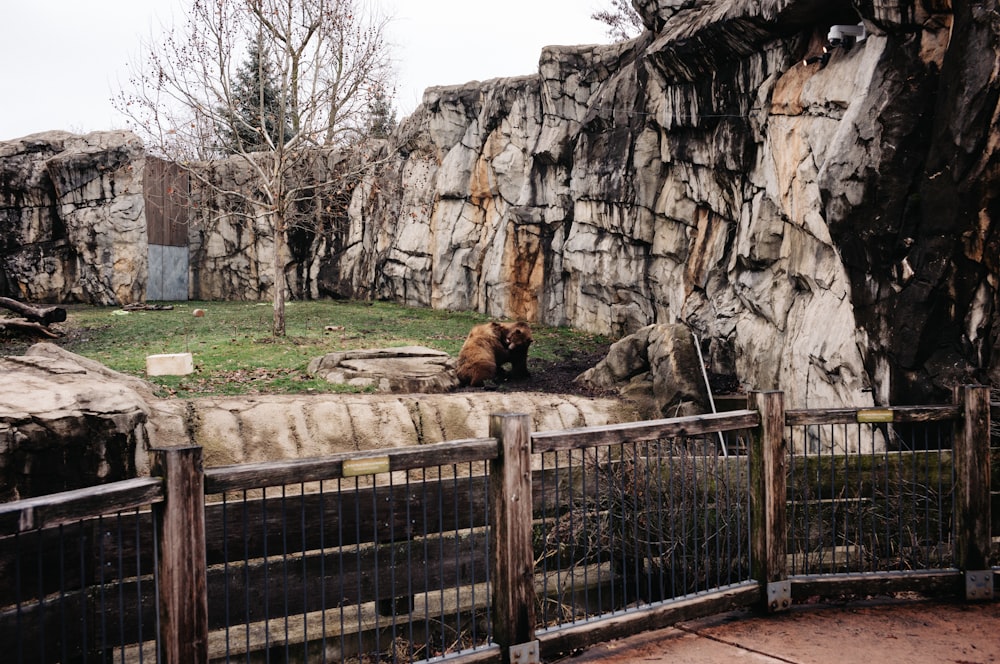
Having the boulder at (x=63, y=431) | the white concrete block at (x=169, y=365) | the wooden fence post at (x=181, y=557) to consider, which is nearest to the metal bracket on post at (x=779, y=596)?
the wooden fence post at (x=181, y=557)

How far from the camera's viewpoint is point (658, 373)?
1373cm

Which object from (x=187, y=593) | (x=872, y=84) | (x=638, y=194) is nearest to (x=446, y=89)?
(x=638, y=194)

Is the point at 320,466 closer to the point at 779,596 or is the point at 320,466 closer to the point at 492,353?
the point at 779,596

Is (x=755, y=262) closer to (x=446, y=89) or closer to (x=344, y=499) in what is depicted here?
(x=344, y=499)

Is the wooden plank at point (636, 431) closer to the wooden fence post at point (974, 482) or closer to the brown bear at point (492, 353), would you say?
the wooden fence post at point (974, 482)

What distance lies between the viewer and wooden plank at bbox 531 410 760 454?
14.0 feet

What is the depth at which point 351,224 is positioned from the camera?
2894 centimetres

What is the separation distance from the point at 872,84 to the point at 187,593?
971cm

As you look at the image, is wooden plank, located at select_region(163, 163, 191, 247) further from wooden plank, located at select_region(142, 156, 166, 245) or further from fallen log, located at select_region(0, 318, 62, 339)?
fallen log, located at select_region(0, 318, 62, 339)

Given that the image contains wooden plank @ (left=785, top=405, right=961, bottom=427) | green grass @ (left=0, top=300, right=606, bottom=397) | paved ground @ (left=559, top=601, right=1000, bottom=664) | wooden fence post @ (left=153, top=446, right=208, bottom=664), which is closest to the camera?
wooden fence post @ (left=153, top=446, right=208, bottom=664)

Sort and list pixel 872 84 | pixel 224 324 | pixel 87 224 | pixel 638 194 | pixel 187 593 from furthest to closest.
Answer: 1. pixel 87 224
2. pixel 224 324
3. pixel 638 194
4. pixel 872 84
5. pixel 187 593

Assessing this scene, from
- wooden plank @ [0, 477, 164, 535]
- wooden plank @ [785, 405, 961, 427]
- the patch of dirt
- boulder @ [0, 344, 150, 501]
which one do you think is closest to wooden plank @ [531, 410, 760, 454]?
wooden plank @ [785, 405, 961, 427]

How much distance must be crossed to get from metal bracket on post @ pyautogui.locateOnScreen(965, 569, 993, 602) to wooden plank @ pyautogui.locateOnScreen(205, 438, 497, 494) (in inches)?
130

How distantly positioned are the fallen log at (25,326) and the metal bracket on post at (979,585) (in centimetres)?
1586
